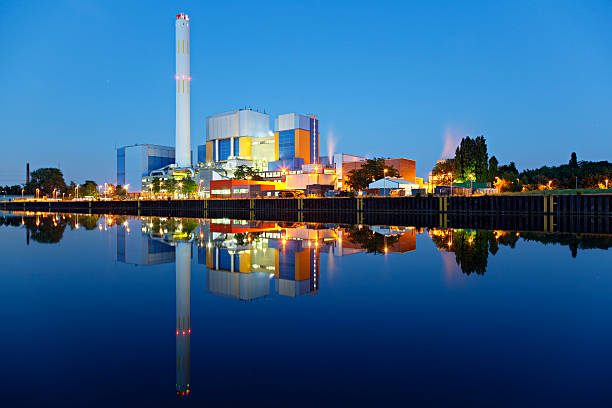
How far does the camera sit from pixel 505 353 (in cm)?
410

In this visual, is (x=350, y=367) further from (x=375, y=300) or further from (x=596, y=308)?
(x=596, y=308)

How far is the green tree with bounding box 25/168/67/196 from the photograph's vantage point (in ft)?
379

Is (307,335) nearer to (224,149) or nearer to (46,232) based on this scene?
(46,232)

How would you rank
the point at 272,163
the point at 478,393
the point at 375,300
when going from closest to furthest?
the point at 478,393 → the point at 375,300 → the point at 272,163

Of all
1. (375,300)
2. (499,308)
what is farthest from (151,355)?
(499,308)

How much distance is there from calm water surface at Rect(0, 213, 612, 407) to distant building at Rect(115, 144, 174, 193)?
134 meters

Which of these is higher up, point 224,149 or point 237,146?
point 237,146

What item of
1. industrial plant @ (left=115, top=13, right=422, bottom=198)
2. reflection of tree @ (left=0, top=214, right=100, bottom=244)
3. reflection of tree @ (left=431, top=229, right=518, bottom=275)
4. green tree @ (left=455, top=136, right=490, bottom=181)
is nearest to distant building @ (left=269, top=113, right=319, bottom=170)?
industrial plant @ (left=115, top=13, right=422, bottom=198)

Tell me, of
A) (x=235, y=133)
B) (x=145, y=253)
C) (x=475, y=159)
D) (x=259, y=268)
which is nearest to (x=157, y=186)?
(x=235, y=133)

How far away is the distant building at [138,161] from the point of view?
13388 centimetres

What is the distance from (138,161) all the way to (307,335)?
473 ft

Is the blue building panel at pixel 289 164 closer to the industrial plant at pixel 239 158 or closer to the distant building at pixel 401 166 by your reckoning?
the industrial plant at pixel 239 158

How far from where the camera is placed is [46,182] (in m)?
116

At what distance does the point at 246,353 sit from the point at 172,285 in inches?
169
